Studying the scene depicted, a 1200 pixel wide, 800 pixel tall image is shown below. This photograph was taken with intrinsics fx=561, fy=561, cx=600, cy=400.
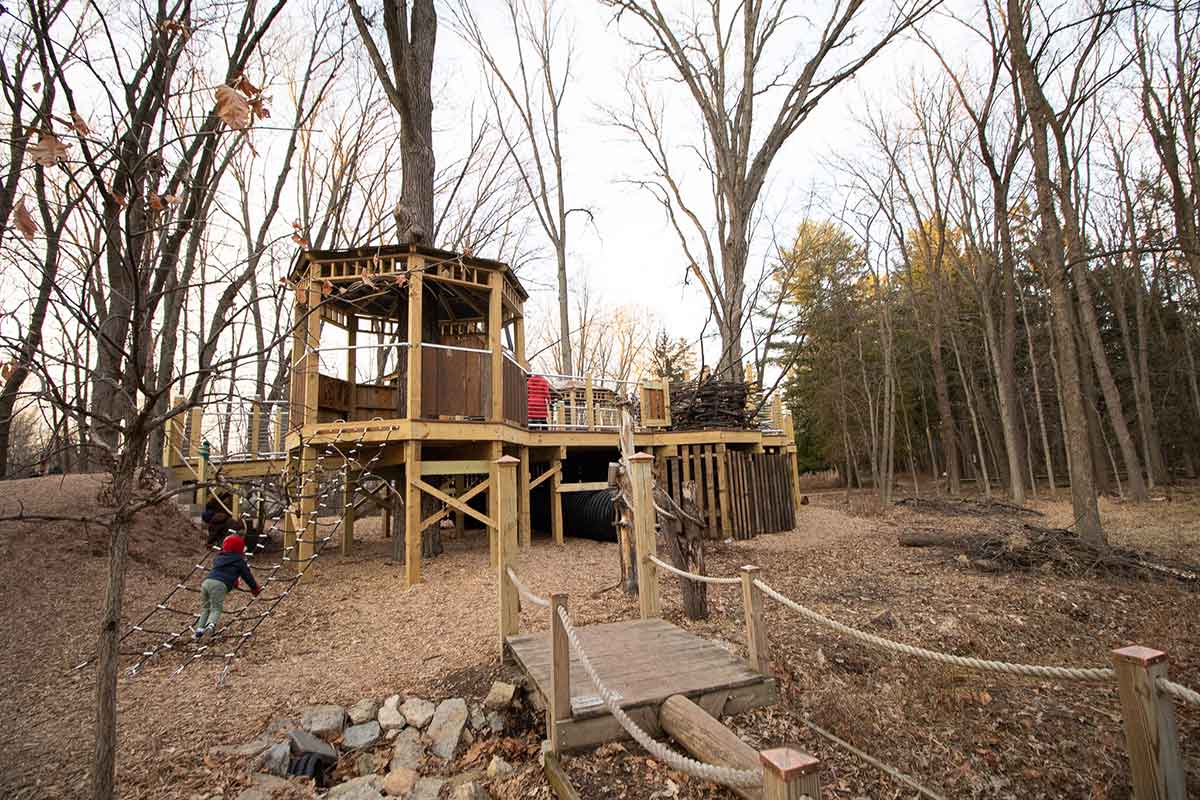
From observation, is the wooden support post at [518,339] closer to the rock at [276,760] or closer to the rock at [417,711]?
the rock at [417,711]

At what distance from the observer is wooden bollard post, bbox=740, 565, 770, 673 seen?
342 cm

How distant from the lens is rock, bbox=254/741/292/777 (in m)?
3.59

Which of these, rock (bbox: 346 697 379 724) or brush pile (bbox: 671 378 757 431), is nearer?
rock (bbox: 346 697 379 724)

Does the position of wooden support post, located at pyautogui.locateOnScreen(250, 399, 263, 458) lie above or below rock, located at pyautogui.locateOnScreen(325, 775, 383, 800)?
above

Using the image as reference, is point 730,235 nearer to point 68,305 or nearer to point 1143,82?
point 1143,82

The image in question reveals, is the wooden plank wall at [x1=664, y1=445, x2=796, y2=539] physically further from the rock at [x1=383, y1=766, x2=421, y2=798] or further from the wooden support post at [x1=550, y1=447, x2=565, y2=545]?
the rock at [x1=383, y1=766, x2=421, y2=798]

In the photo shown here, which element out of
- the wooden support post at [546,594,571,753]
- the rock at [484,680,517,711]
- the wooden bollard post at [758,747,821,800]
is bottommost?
the rock at [484,680,517,711]

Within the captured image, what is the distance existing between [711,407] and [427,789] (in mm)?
10639

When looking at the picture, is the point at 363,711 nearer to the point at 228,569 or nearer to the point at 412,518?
the point at 228,569

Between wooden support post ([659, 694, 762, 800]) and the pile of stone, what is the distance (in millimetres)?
1150

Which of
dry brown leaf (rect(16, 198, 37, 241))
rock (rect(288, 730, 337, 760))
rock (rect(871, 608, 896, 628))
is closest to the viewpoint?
dry brown leaf (rect(16, 198, 37, 241))

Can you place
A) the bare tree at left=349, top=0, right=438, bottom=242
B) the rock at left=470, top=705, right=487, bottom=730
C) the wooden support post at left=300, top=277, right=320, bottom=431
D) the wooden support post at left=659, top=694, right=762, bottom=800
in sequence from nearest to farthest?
1. the wooden support post at left=659, top=694, right=762, bottom=800
2. the rock at left=470, top=705, right=487, bottom=730
3. the wooden support post at left=300, top=277, right=320, bottom=431
4. the bare tree at left=349, top=0, right=438, bottom=242

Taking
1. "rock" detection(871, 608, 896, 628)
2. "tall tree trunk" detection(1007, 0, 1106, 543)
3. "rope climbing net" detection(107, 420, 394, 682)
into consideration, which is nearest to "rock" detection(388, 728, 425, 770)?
"rope climbing net" detection(107, 420, 394, 682)

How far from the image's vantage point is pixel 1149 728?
63.1 inches
